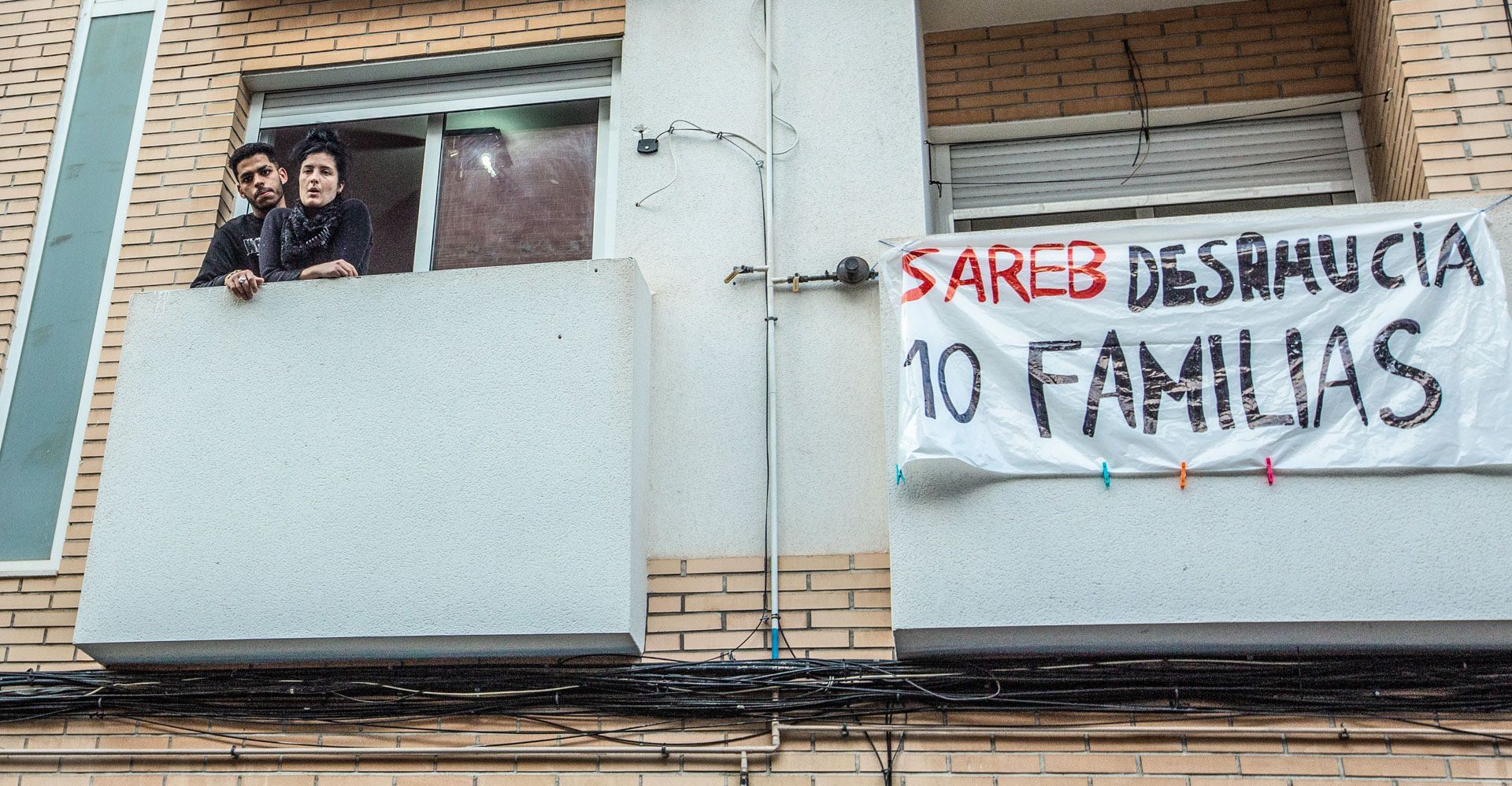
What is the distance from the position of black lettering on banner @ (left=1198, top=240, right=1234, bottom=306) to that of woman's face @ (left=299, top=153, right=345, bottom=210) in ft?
12.6

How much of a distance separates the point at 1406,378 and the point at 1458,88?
5.10 ft

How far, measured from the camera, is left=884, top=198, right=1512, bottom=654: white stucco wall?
16.5 feet

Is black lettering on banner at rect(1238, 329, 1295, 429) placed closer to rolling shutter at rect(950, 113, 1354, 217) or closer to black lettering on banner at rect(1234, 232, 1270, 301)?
black lettering on banner at rect(1234, 232, 1270, 301)

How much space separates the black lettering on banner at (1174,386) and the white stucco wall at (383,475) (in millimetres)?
2053

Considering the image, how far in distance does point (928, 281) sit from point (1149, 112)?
2246 mm

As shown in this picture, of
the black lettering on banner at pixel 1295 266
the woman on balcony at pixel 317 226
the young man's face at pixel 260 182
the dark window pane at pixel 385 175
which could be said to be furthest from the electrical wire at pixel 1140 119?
the young man's face at pixel 260 182

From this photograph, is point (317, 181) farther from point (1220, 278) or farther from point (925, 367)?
point (1220, 278)

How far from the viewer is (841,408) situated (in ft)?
19.4

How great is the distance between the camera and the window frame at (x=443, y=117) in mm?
6777

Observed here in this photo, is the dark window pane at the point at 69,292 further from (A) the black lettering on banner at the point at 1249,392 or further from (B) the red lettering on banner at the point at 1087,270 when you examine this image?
(A) the black lettering on banner at the point at 1249,392

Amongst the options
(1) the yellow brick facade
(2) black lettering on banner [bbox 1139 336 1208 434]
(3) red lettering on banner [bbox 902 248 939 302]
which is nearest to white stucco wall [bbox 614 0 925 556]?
(1) the yellow brick facade

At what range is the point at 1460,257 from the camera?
5.44 meters

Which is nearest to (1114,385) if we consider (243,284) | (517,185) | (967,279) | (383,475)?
(967,279)

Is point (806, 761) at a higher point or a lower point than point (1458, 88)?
lower
